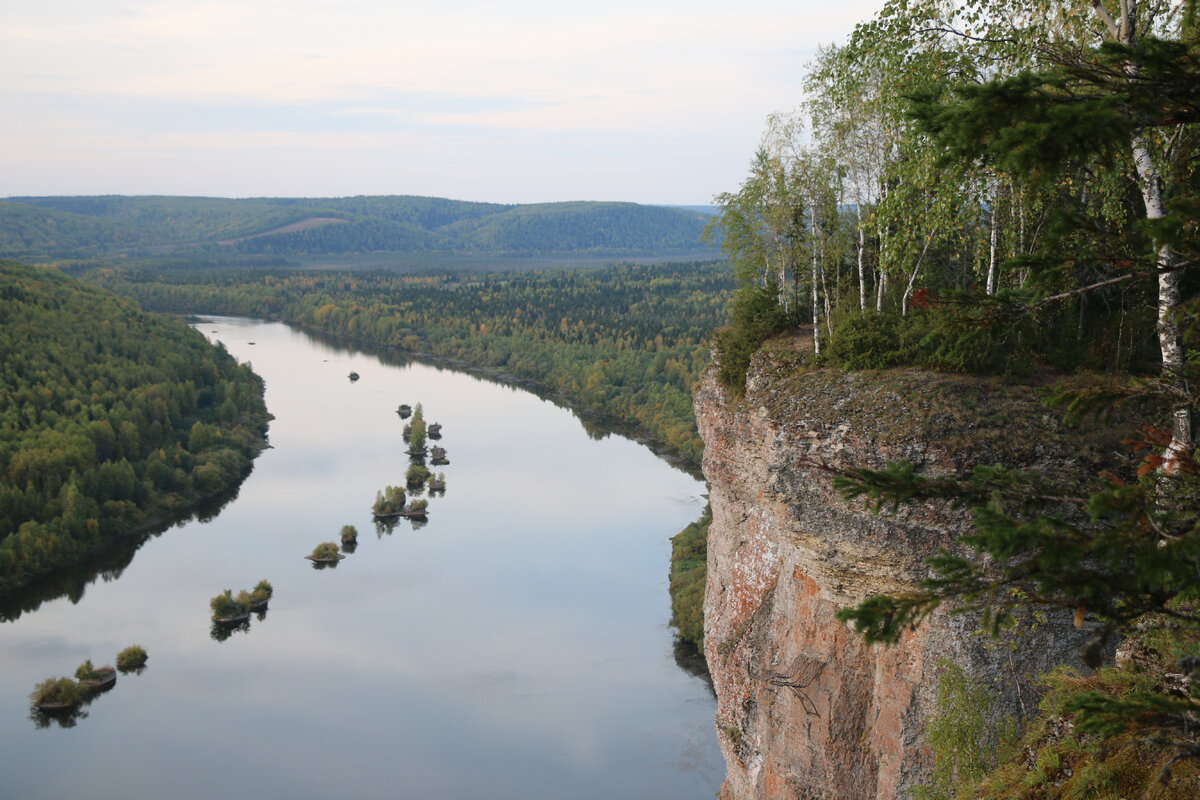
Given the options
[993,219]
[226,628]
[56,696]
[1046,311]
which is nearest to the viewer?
[1046,311]

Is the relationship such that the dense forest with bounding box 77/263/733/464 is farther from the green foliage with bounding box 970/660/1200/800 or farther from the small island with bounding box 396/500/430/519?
the green foliage with bounding box 970/660/1200/800

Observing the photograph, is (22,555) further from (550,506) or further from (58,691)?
(550,506)

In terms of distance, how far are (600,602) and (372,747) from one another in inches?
425

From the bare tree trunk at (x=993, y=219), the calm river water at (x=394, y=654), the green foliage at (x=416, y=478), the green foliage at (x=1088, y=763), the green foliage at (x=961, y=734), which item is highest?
the bare tree trunk at (x=993, y=219)

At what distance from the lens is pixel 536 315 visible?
10256 centimetres

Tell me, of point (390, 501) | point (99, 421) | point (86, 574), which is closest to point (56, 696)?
point (86, 574)

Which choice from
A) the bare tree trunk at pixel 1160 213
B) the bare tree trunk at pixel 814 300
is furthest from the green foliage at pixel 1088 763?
the bare tree trunk at pixel 814 300

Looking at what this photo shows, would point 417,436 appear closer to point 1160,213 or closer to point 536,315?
point 1160,213

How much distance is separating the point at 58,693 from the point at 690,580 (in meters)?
19.0

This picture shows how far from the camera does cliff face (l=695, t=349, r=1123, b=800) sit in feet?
31.9

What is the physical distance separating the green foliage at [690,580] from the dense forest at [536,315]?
49.3 feet

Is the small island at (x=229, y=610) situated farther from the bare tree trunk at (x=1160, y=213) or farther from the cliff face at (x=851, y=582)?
the bare tree trunk at (x=1160, y=213)

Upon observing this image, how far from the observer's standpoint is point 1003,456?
9570 millimetres

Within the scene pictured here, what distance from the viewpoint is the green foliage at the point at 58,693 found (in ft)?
89.1
